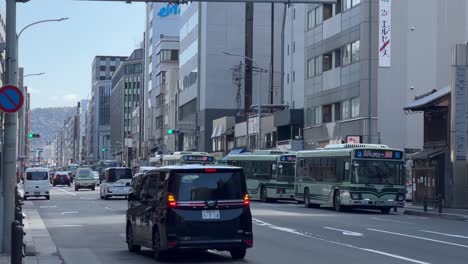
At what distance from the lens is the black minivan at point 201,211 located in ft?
57.2

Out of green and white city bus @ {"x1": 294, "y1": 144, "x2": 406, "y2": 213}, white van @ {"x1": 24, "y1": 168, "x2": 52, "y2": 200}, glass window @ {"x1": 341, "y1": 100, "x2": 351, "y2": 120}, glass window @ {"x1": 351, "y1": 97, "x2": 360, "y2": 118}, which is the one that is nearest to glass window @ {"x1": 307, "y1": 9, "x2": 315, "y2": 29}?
glass window @ {"x1": 341, "y1": 100, "x2": 351, "y2": 120}

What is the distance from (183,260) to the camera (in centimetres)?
1845

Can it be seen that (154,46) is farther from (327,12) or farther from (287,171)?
(287,171)

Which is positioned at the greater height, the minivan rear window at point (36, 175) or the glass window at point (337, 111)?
the glass window at point (337, 111)

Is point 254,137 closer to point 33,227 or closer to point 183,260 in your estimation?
point 33,227

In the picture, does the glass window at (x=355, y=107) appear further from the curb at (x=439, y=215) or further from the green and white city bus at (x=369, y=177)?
the green and white city bus at (x=369, y=177)

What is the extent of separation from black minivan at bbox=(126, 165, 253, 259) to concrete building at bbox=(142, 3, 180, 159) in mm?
118565

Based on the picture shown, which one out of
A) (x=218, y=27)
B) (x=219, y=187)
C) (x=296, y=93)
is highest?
(x=218, y=27)

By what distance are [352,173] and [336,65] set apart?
2702 cm

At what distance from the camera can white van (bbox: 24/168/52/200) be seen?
5772 centimetres

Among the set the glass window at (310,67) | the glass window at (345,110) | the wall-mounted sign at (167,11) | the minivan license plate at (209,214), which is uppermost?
the wall-mounted sign at (167,11)

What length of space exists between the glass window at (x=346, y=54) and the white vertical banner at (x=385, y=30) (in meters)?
4.27

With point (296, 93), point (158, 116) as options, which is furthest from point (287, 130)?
point (158, 116)

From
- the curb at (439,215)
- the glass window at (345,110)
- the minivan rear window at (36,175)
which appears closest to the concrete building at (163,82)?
the glass window at (345,110)
